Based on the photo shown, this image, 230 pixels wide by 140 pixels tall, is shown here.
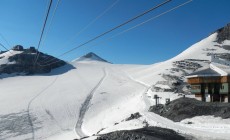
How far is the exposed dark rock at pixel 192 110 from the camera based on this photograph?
25500 millimetres

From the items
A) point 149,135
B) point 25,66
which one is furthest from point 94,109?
point 25,66

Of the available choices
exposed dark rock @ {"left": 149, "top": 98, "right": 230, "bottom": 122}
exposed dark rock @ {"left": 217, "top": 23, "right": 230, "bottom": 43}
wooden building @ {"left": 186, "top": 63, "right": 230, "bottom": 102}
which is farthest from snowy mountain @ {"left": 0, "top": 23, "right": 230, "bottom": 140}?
exposed dark rock @ {"left": 217, "top": 23, "right": 230, "bottom": 43}

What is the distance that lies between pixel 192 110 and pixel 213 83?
1119 centimetres

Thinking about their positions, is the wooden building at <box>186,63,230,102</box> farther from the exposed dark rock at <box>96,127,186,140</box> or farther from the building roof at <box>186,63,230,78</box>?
the exposed dark rock at <box>96,127,186,140</box>

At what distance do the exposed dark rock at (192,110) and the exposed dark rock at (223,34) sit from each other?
102m

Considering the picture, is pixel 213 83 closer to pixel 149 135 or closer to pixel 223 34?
pixel 149 135

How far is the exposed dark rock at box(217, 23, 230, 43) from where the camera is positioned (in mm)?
126000

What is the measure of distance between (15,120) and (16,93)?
32195 millimetres

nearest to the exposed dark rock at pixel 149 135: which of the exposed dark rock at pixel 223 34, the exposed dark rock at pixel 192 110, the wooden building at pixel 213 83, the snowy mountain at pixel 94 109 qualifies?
the snowy mountain at pixel 94 109

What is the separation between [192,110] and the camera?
2809 centimetres

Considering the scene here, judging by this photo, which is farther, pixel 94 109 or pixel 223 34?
pixel 223 34

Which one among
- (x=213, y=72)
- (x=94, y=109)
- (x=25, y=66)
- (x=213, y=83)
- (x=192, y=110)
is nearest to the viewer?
(x=192, y=110)

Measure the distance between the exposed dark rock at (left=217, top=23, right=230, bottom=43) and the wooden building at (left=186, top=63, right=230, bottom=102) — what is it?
92677mm

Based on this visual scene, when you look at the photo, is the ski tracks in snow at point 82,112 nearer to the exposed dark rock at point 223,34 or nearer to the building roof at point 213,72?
the building roof at point 213,72
